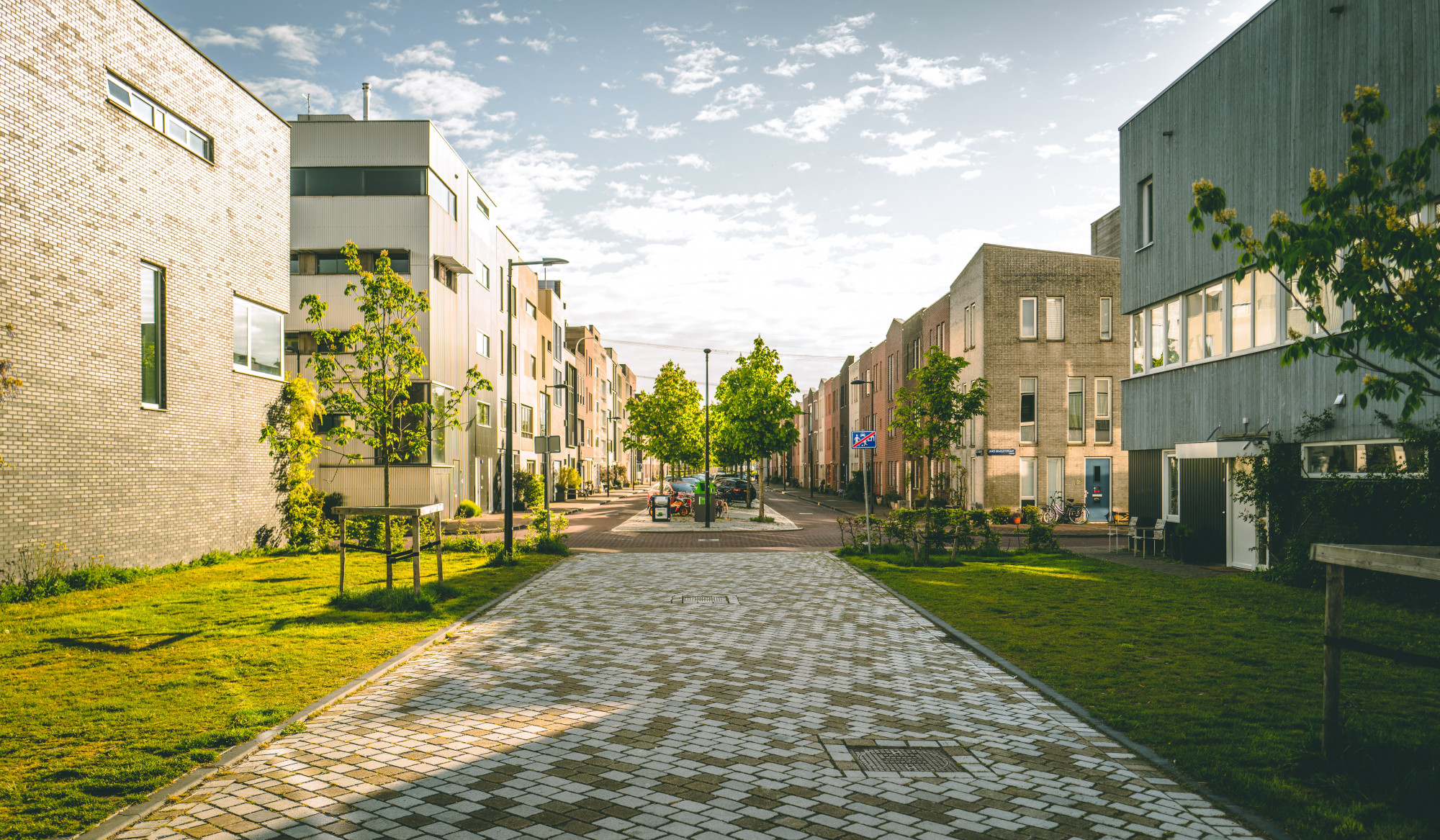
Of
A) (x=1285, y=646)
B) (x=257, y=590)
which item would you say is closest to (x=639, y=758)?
(x=1285, y=646)

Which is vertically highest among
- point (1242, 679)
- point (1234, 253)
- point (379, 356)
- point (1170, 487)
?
point (1234, 253)

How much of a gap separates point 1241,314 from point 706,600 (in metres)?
12.7

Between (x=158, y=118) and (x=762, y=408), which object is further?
(x=762, y=408)

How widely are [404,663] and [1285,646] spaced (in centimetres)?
920

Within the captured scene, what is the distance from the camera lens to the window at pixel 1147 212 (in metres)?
22.0

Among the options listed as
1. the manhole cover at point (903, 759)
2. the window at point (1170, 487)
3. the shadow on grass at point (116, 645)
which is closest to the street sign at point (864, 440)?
the window at point (1170, 487)

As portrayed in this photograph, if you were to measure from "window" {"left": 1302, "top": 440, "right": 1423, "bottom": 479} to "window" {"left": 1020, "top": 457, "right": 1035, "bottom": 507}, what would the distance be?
2036 cm

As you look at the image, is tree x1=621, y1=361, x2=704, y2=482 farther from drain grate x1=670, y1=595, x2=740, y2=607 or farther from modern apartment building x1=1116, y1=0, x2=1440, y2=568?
drain grate x1=670, y1=595, x2=740, y2=607

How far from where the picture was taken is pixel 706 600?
43.9 ft

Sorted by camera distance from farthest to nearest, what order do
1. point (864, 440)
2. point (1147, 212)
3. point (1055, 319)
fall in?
1. point (1055, 319)
2. point (1147, 212)
3. point (864, 440)

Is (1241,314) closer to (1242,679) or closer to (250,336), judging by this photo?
(1242,679)

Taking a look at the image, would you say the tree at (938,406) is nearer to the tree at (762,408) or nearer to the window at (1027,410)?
the window at (1027,410)

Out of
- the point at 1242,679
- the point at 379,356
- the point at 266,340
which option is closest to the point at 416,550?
the point at 379,356

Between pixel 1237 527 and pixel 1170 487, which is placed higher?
pixel 1170 487
